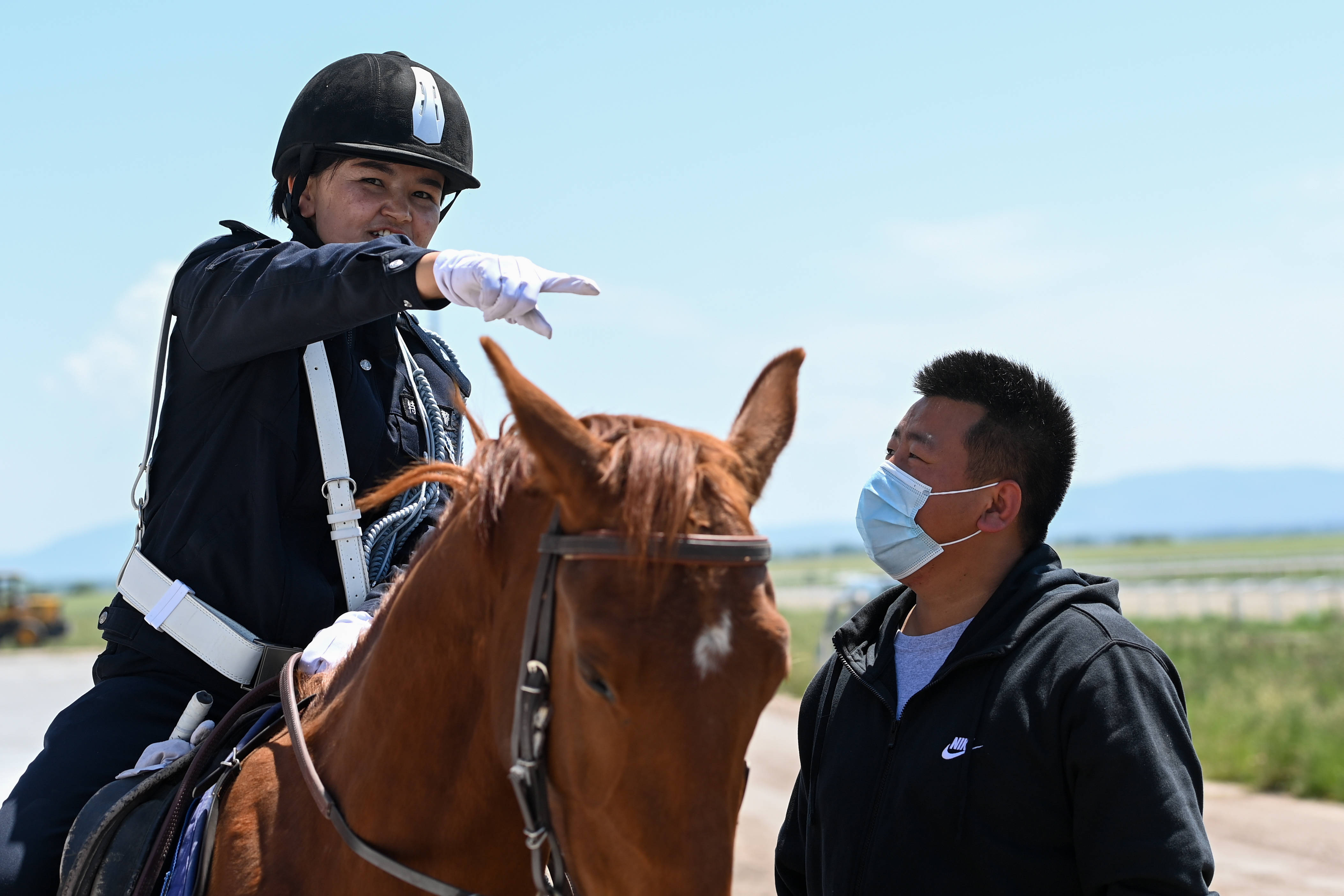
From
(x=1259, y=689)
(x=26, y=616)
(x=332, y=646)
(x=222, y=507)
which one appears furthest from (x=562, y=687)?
(x=26, y=616)

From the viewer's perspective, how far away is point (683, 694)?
A: 1.87 metres

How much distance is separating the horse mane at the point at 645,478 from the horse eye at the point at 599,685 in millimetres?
245

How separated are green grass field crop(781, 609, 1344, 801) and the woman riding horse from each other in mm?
8231

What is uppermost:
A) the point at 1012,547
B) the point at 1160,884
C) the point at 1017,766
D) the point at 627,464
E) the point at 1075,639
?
the point at 627,464

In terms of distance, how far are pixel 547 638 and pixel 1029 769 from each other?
1.58 meters

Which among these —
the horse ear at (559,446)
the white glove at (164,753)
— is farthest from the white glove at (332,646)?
the horse ear at (559,446)

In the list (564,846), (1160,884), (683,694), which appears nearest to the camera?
(683,694)

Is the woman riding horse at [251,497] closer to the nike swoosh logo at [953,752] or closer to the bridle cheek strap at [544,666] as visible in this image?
the bridle cheek strap at [544,666]

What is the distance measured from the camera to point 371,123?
3.62 metres

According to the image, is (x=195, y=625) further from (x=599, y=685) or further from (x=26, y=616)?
(x=26, y=616)

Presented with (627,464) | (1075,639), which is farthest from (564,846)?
(1075,639)

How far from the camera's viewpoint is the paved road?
8242mm

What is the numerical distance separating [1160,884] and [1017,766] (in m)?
0.43

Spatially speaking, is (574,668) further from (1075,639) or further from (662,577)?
(1075,639)
